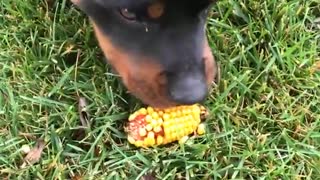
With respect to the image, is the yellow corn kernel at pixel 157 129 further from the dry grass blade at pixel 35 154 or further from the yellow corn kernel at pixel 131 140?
the dry grass blade at pixel 35 154

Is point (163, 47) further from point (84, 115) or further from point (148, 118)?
point (84, 115)

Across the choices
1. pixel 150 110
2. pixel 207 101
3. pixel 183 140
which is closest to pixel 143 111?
pixel 150 110

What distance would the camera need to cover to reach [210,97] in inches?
130

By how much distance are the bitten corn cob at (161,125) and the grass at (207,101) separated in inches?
2.0

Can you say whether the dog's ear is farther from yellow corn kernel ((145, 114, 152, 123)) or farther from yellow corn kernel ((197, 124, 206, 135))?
yellow corn kernel ((197, 124, 206, 135))

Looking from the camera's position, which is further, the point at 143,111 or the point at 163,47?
the point at 143,111

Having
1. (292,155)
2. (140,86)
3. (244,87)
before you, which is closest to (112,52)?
(140,86)

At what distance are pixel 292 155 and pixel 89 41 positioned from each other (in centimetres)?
103

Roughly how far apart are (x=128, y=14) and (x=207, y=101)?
2.32ft

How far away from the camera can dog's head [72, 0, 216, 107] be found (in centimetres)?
274

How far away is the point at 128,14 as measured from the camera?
2.73m

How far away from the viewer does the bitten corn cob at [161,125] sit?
308cm

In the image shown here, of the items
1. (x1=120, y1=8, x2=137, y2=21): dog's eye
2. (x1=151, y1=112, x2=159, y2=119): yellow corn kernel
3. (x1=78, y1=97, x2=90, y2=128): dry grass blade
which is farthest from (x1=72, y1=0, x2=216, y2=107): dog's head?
(x1=78, y1=97, x2=90, y2=128): dry grass blade

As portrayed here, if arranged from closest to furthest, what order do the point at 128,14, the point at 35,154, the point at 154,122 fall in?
the point at 128,14 < the point at 154,122 < the point at 35,154
